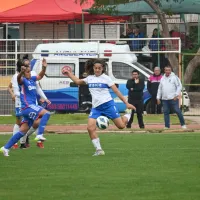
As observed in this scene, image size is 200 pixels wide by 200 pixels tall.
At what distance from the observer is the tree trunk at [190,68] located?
3394 cm

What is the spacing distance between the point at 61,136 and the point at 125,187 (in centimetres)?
1093

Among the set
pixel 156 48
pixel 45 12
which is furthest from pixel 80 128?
pixel 45 12

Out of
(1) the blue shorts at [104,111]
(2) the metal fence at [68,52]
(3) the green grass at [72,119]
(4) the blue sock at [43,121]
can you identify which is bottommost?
(3) the green grass at [72,119]

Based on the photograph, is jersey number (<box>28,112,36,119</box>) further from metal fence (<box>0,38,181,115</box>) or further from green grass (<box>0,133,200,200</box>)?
metal fence (<box>0,38,181,115</box>)

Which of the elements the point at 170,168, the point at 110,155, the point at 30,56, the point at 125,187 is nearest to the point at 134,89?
the point at 30,56

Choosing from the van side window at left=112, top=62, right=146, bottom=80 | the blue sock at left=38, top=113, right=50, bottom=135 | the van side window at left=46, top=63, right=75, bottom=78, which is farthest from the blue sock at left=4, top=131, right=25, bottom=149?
the van side window at left=46, top=63, right=75, bottom=78

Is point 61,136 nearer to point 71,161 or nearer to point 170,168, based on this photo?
point 71,161

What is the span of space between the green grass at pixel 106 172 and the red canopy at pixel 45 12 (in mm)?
15756

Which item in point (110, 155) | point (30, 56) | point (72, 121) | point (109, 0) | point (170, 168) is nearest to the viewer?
point (170, 168)

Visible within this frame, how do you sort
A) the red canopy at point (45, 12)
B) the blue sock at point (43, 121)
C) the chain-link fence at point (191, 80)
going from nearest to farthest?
the blue sock at point (43, 121) < the chain-link fence at point (191, 80) < the red canopy at point (45, 12)

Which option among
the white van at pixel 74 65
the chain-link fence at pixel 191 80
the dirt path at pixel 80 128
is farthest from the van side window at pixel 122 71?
the dirt path at pixel 80 128

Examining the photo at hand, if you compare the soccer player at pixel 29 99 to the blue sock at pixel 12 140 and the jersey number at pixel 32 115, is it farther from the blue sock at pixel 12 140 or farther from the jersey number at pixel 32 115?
the blue sock at pixel 12 140

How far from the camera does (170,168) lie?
14516mm

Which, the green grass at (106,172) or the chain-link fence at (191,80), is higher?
the chain-link fence at (191,80)
